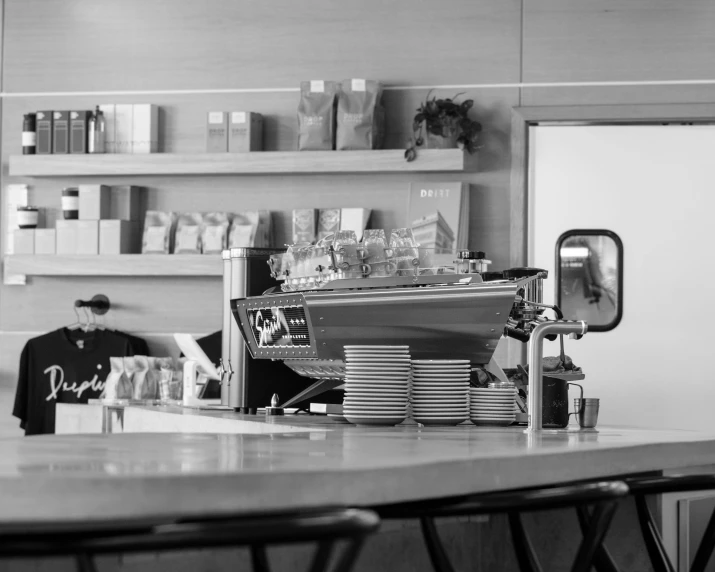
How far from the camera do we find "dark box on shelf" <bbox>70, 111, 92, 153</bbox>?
5266mm

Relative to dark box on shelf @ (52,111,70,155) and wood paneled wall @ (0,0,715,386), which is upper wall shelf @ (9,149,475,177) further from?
wood paneled wall @ (0,0,715,386)

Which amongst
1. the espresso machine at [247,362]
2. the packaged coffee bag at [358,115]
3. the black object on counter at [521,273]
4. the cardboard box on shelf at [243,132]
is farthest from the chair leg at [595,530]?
the cardboard box on shelf at [243,132]

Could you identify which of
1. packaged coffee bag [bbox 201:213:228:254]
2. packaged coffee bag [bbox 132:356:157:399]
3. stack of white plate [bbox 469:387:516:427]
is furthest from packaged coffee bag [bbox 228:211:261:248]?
stack of white plate [bbox 469:387:516:427]

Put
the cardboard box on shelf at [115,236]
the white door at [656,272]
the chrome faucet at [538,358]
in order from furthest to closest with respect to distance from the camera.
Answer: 1. the cardboard box on shelf at [115,236]
2. the white door at [656,272]
3. the chrome faucet at [538,358]

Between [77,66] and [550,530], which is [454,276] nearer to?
[550,530]

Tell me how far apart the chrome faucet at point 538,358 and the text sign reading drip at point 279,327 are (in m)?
0.78

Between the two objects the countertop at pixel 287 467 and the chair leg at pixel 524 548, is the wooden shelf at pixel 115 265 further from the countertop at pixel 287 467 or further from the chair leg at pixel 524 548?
the chair leg at pixel 524 548

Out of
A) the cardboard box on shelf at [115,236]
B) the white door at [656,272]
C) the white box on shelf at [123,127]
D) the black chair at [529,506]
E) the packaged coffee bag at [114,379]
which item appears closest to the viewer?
the black chair at [529,506]

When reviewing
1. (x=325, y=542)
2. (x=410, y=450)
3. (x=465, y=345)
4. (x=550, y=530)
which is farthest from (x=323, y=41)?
(x=325, y=542)

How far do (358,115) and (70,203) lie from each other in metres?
1.50

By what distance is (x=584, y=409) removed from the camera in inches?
106

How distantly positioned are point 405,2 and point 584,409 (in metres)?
2.99

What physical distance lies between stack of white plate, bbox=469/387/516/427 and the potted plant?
2.23 m

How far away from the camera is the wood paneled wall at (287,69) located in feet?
16.3
